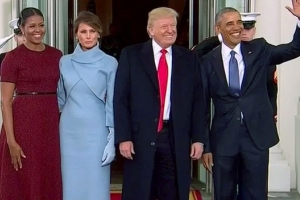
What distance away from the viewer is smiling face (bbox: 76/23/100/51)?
14.8ft

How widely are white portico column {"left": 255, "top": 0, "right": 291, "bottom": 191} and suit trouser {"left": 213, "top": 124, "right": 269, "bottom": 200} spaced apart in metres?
2.43

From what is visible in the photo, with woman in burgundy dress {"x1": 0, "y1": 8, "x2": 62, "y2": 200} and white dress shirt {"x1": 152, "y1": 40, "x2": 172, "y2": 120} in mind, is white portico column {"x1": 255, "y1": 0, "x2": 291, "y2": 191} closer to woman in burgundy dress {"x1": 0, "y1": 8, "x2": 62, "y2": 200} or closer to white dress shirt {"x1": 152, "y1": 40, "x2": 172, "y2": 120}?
white dress shirt {"x1": 152, "y1": 40, "x2": 172, "y2": 120}

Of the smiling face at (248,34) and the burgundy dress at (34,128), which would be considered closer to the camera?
the burgundy dress at (34,128)

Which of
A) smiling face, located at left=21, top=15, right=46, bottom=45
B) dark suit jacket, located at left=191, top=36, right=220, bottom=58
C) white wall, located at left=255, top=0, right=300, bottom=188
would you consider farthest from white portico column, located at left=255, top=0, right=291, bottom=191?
smiling face, located at left=21, top=15, right=46, bottom=45

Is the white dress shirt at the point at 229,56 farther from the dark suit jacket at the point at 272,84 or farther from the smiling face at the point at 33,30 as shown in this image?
the smiling face at the point at 33,30

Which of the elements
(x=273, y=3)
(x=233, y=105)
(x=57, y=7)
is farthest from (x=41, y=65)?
(x=273, y=3)

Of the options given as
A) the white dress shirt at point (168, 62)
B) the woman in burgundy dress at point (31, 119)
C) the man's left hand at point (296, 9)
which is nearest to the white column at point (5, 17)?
the woman in burgundy dress at point (31, 119)

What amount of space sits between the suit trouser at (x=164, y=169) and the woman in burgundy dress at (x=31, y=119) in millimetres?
750

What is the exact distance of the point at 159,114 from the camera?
446 cm

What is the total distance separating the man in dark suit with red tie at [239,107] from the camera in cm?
453

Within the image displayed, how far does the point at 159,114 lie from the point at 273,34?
293 centimetres

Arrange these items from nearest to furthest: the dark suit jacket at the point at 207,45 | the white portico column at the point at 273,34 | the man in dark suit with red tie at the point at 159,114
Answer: the man in dark suit with red tie at the point at 159,114, the dark suit jacket at the point at 207,45, the white portico column at the point at 273,34

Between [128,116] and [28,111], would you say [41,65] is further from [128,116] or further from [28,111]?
[128,116]

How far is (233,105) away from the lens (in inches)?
179
